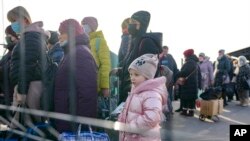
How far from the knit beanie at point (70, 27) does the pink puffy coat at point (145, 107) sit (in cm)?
69

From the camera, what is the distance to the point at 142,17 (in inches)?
131

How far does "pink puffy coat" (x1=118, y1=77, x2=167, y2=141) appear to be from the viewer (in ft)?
7.84

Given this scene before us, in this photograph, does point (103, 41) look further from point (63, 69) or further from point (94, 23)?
point (63, 69)

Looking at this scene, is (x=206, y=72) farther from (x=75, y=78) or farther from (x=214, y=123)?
(x=75, y=78)

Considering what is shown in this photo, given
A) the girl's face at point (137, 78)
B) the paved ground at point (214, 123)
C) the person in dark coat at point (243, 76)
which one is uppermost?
the girl's face at point (137, 78)

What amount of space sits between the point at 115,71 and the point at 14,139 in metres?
1.11

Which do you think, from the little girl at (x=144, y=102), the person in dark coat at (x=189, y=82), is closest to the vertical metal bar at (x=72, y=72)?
the little girl at (x=144, y=102)

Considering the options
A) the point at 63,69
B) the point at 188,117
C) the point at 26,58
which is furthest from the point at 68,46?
the point at 188,117

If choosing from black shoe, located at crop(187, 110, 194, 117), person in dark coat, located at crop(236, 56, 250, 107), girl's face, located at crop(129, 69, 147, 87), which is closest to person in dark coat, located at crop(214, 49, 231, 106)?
person in dark coat, located at crop(236, 56, 250, 107)

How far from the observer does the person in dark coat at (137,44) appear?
3219mm

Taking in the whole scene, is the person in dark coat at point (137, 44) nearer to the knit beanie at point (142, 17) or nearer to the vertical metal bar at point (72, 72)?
the knit beanie at point (142, 17)

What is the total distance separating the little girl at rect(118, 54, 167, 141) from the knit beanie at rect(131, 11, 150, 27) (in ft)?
2.46

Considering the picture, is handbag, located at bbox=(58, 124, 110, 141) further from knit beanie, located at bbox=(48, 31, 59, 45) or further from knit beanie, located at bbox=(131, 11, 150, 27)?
knit beanie, located at bbox=(48, 31, 59, 45)

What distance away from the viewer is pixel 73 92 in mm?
2590
